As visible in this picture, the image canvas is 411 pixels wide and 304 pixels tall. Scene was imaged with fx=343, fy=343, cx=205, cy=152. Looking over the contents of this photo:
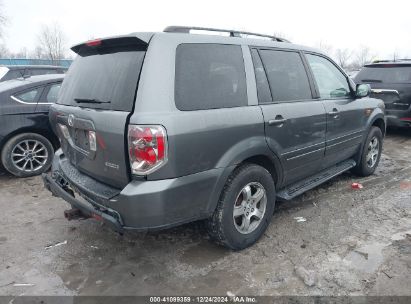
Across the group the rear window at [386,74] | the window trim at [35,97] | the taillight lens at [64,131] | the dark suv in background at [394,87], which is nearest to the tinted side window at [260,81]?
the taillight lens at [64,131]

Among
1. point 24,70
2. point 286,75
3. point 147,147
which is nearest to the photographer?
point 147,147

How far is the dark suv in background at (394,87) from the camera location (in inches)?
291

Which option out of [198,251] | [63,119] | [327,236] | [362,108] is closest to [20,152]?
[63,119]

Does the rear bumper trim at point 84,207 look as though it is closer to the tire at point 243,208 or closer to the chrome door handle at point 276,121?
the tire at point 243,208

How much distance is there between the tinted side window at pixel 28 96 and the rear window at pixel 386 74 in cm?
691

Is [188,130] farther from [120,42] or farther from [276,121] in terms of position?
[276,121]

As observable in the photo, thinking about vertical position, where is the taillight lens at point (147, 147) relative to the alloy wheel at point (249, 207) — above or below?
above

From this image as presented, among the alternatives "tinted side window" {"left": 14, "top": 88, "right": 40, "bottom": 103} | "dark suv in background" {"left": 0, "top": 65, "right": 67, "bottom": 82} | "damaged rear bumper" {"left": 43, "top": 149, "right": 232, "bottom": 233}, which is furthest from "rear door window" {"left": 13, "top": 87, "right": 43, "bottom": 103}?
"dark suv in background" {"left": 0, "top": 65, "right": 67, "bottom": 82}

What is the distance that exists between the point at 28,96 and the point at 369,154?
532 cm

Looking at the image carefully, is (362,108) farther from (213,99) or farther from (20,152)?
(20,152)

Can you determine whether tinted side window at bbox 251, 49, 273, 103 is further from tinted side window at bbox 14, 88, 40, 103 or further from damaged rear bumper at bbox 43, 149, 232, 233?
tinted side window at bbox 14, 88, 40, 103

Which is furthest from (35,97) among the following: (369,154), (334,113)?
(369,154)

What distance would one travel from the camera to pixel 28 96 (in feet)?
17.5

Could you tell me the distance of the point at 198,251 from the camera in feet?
10.7
